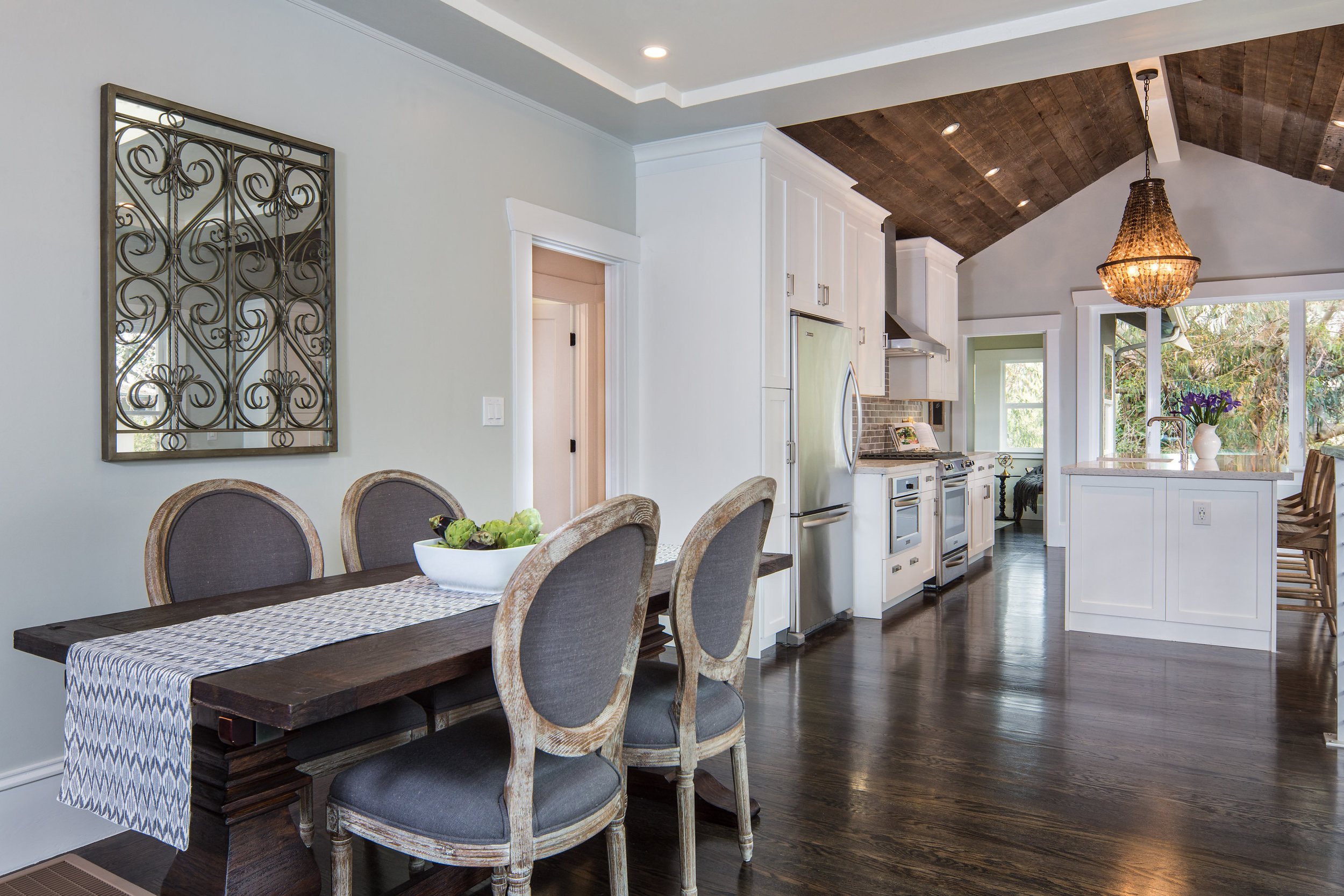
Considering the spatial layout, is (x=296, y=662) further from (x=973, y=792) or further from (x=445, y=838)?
(x=973, y=792)

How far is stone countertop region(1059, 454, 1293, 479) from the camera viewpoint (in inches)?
165

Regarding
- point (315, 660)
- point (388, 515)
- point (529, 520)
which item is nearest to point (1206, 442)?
point (529, 520)

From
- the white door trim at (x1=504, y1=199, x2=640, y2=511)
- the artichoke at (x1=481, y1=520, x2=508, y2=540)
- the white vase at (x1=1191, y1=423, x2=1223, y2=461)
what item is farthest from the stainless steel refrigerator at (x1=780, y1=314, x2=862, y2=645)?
the artichoke at (x1=481, y1=520, x2=508, y2=540)

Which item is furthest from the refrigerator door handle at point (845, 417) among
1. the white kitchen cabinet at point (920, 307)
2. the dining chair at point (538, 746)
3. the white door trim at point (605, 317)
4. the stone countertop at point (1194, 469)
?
the dining chair at point (538, 746)

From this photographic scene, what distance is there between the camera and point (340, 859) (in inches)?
64.7

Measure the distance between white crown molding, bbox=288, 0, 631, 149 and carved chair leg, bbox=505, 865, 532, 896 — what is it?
8.88 ft

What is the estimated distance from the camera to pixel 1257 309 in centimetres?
704

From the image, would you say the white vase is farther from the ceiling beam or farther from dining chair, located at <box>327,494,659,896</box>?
dining chair, located at <box>327,494,659,896</box>

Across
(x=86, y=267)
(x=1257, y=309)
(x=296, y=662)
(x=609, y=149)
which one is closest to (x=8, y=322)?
(x=86, y=267)

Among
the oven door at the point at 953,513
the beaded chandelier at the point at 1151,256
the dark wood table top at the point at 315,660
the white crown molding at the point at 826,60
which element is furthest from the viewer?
the oven door at the point at 953,513

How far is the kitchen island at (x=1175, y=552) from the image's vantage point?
422 centimetres

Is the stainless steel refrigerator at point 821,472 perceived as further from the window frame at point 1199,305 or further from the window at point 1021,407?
the window at point 1021,407

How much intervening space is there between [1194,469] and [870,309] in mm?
2107

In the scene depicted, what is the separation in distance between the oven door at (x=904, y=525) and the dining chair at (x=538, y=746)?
3604mm
